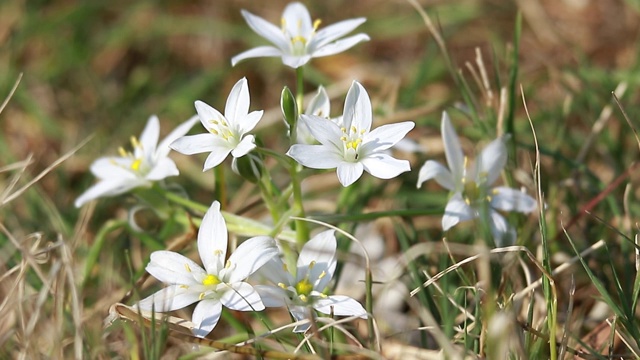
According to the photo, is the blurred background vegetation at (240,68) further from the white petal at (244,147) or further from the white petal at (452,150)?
the white petal at (244,147)

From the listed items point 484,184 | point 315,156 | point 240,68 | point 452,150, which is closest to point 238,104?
point 315,156

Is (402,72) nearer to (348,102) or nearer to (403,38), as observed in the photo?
(403,38)

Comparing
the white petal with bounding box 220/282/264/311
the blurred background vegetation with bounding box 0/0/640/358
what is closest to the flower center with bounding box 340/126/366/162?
the white petal with bounding box 220/282/264/311

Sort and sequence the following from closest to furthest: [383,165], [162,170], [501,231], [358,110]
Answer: [383,165]
[358,110]
[501,231]
[162,170]

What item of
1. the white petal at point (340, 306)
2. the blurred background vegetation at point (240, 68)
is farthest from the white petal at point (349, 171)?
the blurred background vegetation at point (240, 68)

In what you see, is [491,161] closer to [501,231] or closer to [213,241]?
[501,231]

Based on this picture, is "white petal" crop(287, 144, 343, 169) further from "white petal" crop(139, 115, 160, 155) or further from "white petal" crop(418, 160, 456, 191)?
"white petal" crop(139, 115, 160, 155)
